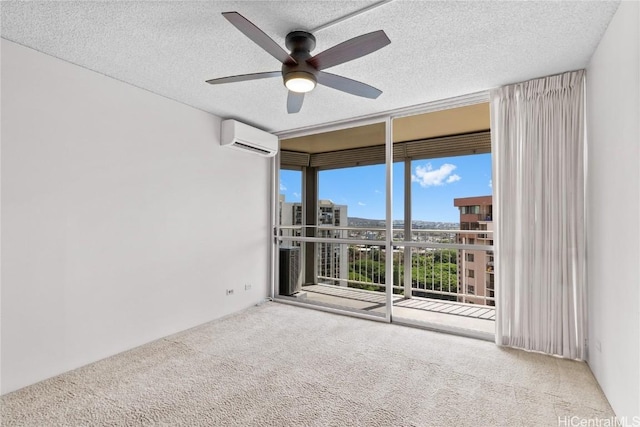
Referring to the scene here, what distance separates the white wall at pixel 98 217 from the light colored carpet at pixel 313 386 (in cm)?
28

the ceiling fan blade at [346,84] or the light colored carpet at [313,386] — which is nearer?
the light colored carpet at [313,386]

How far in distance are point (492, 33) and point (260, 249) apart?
347cm

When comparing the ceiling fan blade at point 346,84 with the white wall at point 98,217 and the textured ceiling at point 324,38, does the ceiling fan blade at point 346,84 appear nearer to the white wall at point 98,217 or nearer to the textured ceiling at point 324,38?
the textured ceiling at point 324,38

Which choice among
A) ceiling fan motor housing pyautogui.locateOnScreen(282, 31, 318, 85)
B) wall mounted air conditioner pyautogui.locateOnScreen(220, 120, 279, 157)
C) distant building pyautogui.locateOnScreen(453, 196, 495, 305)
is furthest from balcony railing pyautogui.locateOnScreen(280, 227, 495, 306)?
ceiling fan motor housing pyautogui.locateOnScreen(282, 31, 318, 85)

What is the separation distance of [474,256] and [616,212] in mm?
2628

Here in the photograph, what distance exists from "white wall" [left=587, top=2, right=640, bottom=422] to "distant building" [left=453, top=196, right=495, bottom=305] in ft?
6.14

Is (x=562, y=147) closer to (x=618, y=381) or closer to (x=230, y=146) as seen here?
(x=618, y=381)

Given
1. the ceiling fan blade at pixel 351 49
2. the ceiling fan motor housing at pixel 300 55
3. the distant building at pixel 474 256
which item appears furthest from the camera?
the distant building at pixel 474 256

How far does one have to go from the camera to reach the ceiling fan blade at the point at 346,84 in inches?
84.5

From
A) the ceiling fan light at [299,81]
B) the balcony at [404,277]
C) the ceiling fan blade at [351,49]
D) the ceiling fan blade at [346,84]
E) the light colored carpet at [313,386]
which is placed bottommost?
the light colored carpet at [313,386]

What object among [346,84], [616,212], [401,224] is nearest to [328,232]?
[401,224]

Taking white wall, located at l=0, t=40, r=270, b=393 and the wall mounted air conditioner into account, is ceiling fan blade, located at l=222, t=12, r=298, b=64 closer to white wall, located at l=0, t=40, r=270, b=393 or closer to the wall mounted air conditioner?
white wall, located at l=0, t=40, r=270, b=393

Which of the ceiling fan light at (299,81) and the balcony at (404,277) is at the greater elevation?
the ceiling fan light at (299,81)

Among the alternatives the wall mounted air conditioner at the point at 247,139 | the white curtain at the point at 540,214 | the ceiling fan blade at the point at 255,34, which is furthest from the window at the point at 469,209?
the ceiling fan blade at the point at 255,34
